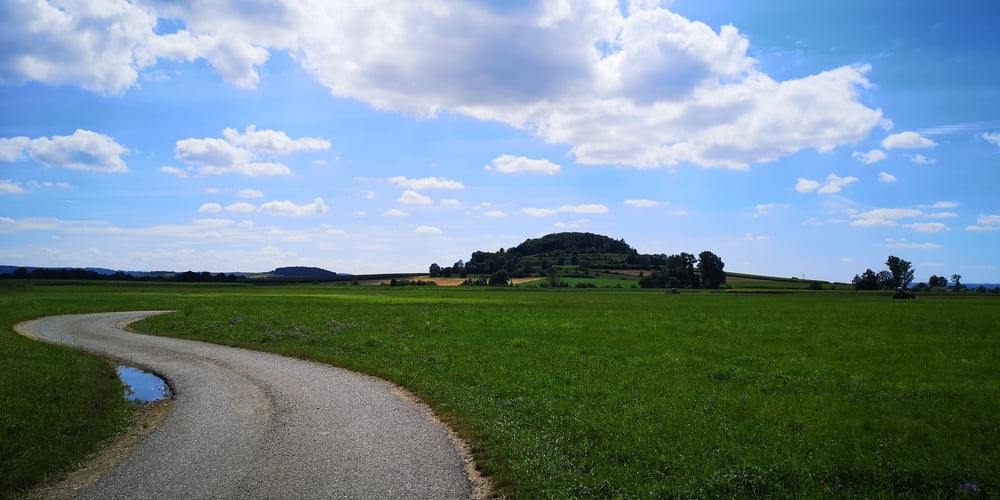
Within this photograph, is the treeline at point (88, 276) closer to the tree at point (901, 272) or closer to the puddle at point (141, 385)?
the puddle at point (141, 385)

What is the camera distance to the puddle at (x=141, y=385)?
Result: 60.8 feet

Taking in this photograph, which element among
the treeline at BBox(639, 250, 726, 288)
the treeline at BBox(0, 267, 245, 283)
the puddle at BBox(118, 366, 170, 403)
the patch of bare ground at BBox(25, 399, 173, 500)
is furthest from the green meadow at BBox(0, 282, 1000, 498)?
the treeline at BBox(0, 267, 245, 283)

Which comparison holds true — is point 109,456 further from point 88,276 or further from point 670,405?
point 88,276

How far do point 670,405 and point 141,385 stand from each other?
64.5 feet

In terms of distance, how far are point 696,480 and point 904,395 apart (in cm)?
1105

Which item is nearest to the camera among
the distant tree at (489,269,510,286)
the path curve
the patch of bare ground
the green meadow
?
the path curve

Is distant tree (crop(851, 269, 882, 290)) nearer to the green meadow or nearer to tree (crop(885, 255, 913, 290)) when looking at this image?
tree (crop(885, 255, 913, 290))

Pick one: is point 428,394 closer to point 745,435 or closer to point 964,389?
point 745,435

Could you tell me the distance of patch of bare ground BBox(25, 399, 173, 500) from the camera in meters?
10.2

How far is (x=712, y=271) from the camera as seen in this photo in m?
161

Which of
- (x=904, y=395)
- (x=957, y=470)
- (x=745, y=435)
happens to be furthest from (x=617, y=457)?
(x=904, y=395)

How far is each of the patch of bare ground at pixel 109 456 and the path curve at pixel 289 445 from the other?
0.93 ft

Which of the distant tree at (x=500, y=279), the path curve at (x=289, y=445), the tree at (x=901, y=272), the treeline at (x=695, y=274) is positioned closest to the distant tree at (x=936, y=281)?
the tree at (x=901, y=272)

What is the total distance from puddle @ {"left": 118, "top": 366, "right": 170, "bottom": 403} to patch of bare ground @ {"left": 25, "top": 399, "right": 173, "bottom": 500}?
4.53 feet
